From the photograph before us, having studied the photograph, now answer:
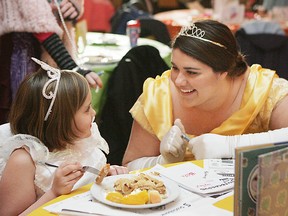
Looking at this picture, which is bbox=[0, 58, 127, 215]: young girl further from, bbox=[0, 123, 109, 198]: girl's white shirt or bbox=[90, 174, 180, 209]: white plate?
bbox=[90, 174, 180, 209]: white plate

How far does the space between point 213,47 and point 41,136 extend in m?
0.81

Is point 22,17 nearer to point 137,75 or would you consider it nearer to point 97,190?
point 137,75

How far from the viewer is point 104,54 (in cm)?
370

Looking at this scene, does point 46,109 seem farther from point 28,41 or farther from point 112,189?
point 28,41

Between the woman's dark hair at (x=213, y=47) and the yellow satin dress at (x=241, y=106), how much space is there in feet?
0.56

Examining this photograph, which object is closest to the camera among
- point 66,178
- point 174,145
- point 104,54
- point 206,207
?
point 206,207

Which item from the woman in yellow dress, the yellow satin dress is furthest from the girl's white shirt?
the yellow satin dress

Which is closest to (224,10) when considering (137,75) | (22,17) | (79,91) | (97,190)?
(137,75)

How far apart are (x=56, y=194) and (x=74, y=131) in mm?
321

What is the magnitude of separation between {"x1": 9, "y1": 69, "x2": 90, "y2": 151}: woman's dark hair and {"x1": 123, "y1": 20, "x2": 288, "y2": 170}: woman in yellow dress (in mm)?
470

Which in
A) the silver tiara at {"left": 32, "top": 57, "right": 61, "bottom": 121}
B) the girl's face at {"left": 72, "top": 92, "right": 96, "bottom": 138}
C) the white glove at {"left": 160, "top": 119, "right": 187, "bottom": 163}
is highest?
the silver tiara at {"left": 32, "top": 57, "right": 61, "bottom": 121}

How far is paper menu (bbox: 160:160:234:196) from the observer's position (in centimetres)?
160

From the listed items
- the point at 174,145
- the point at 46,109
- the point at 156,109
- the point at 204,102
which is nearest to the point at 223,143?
the point at 174,145

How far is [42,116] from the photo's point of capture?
1840 millimetres
